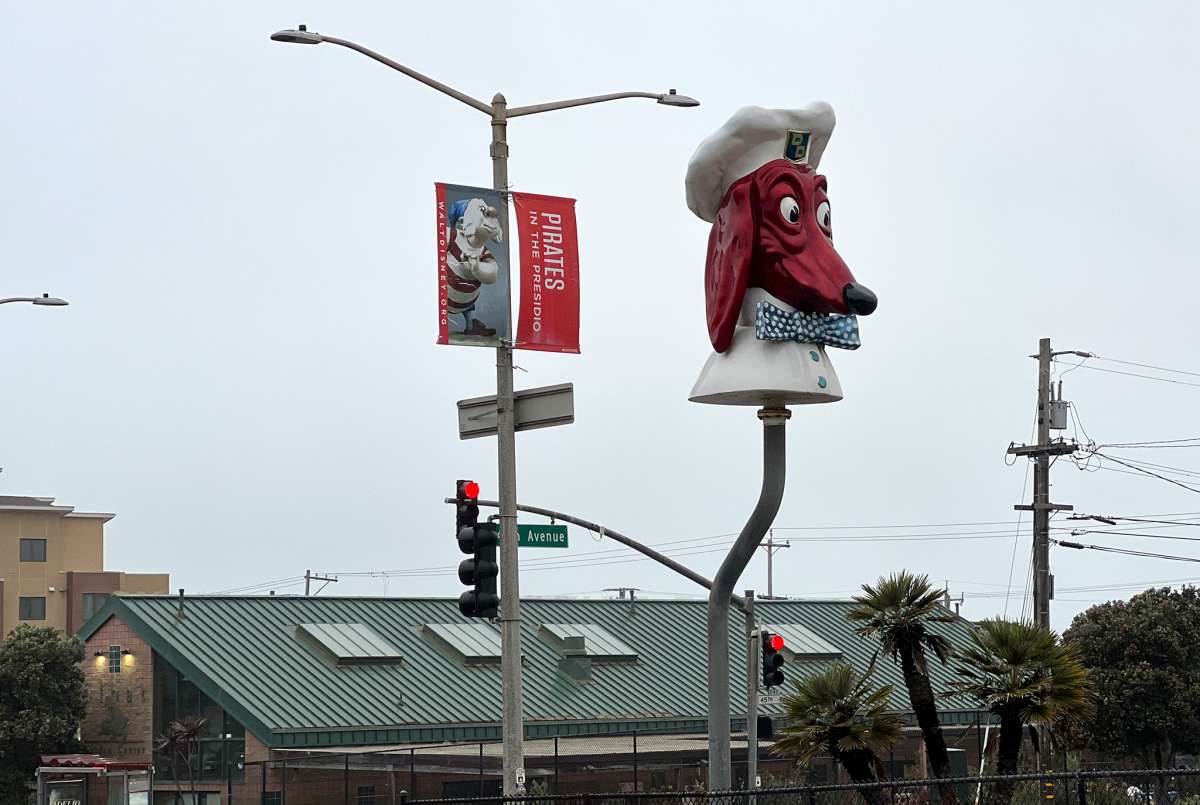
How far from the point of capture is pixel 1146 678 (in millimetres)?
46031

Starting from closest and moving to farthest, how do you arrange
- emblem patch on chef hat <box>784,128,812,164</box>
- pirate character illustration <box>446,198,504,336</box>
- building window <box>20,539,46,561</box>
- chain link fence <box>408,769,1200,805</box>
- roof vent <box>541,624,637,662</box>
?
chain link fence <box>408,769,1200,805</box> < emblem patch on chef hat <box>784,128,812,164</box> < pirate character illustration <box>446,198,504,336</box> < roof vent <box>541,624,637,662</box> < building window <box>20,539,46,561</box>

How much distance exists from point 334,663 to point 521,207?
86.6 feet

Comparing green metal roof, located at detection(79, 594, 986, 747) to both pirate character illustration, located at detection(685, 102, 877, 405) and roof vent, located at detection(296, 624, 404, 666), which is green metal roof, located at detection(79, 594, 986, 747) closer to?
roof vent, located at detection(296, 624, 404, 666)

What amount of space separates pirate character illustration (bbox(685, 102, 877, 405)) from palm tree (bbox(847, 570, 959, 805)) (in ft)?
16.3

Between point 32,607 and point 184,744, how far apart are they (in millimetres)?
50654

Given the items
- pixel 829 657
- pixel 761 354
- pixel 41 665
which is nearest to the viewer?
pixel 761 354

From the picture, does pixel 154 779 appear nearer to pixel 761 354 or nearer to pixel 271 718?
pixel 271 718

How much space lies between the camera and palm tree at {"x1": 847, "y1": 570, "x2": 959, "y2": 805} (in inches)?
842

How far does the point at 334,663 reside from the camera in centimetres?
4278

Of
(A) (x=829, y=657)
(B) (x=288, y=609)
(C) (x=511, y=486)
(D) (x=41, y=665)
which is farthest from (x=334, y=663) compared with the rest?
(C) (x=511, y=486)

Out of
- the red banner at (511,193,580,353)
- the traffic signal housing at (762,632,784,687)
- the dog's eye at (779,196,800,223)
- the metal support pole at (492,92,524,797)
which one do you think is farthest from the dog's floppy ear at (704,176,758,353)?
the traffic signal housing at (762,632,784,687)

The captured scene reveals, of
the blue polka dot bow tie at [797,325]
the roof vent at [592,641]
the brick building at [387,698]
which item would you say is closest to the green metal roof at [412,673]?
the brick building at [387,698]

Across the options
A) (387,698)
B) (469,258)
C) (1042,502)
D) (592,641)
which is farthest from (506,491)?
(592,641)

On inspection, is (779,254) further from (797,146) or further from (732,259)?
(797,146)
